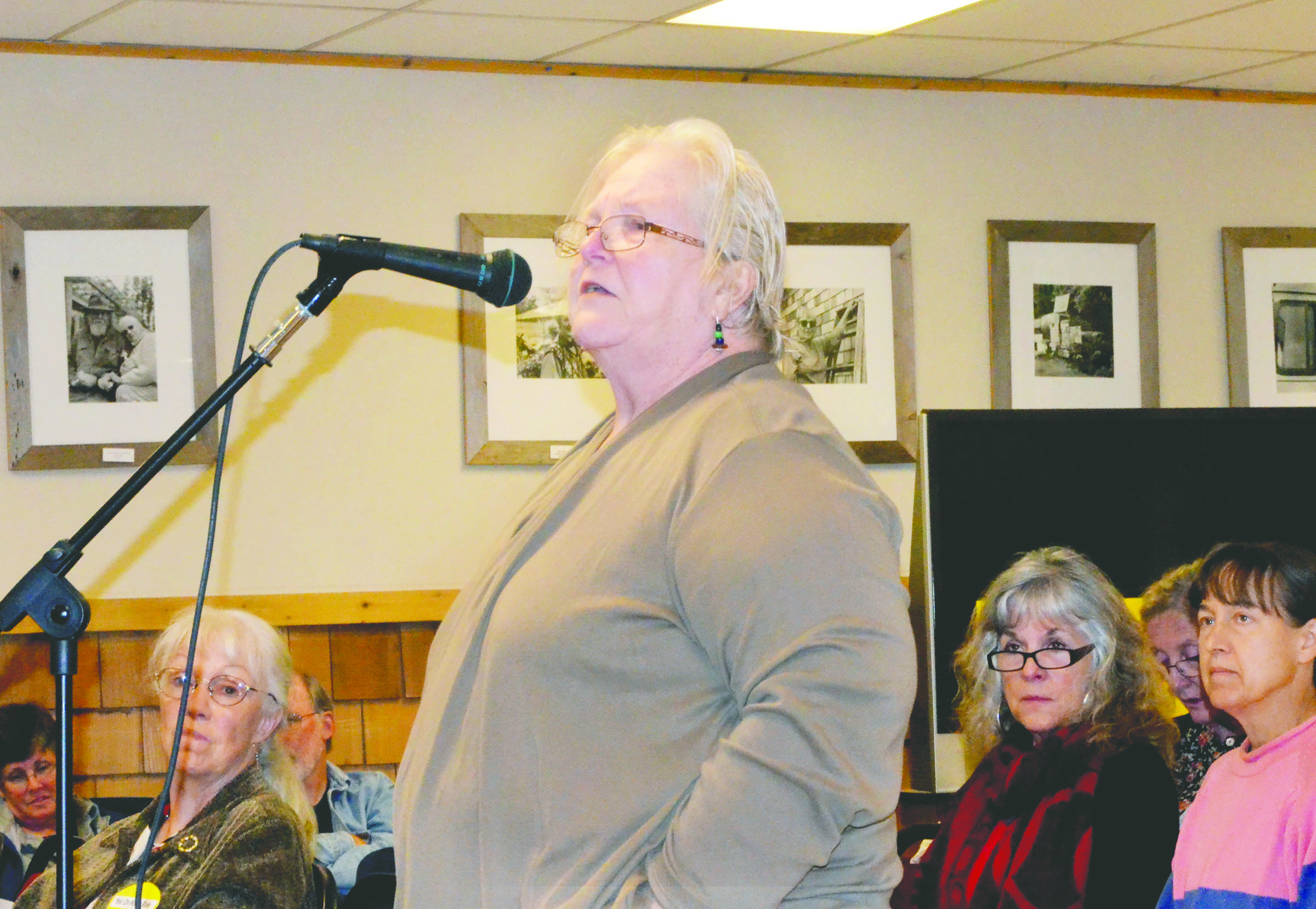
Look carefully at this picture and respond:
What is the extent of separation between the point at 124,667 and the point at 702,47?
2.18 m

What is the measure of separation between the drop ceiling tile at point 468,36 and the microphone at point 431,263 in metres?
2.12

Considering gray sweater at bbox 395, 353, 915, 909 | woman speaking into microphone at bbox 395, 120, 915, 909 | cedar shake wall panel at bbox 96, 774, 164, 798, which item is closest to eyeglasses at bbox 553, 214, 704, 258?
woman speaking into microphone at bbox 395, 120, 915, 909

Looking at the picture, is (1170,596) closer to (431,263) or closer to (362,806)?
(362,806)

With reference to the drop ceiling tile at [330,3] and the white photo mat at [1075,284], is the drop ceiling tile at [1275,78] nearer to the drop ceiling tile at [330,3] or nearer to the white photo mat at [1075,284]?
the white photo mat at [1075,284]

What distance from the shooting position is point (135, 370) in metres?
3.59

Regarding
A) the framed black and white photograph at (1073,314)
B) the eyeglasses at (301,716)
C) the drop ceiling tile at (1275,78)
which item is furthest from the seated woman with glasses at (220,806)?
the drop ceiling tile at (1275,78)

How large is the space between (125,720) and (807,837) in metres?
2.89

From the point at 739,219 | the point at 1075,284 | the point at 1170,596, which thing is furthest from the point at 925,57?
the point at 739,219

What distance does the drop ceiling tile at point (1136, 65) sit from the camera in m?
3.91

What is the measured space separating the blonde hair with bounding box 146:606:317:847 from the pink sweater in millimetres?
1402

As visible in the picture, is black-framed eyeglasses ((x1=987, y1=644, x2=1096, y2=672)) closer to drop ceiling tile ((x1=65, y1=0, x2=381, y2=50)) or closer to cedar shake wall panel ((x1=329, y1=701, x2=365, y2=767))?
cedar shake wall panel ((x1=329, y1=701, x2=365, y2=767))

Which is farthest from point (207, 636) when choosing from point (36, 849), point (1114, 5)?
point (1114, 5)

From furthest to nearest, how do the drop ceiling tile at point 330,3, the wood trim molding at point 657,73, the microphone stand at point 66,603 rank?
1. the wood trim molding at point 657,73
2. the drop ceiling tile at point 330,3
3. the microphone stand at point 66,603

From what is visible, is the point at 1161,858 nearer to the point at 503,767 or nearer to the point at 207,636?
the point at 503,767
